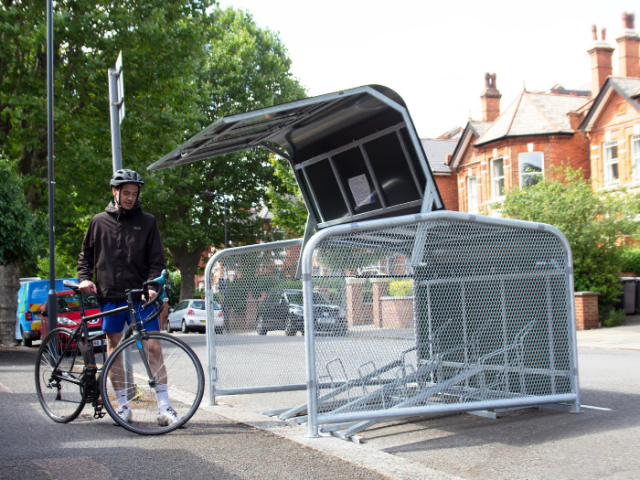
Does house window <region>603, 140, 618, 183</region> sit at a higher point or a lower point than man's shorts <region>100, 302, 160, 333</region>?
higher

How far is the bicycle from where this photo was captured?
526 centimetres

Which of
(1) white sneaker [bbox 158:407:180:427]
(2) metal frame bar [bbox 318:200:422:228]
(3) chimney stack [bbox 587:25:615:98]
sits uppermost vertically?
(3) chimney stack [bbox 587:25:615:98]

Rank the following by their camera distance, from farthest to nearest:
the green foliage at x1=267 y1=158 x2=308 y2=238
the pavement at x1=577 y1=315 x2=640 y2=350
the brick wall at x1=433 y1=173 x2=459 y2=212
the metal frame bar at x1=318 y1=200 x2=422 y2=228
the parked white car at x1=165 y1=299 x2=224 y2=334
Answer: the brick wall at x1=433 y1=173 x2=459 y2=212 < the green foliage at x1=267 y1=158 x2=308 y2=238 < the parked white car at x1=165 y1=299 x2=224 y2=334 < the pavement at x1=577 y1=315 x2=640 y2=350 < the metal frame bar at x1=318 y1=200 x2=422 y2=228

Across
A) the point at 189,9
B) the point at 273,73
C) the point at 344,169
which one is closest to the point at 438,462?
the point at 344,169

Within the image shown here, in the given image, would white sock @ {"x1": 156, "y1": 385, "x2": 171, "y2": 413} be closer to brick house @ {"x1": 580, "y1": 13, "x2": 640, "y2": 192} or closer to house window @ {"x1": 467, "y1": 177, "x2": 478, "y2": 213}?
brick house @ {"x1": 580, "y1": 13, "x2": 640, "y2": 192}

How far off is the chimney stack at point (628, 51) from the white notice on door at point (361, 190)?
3066 centimetres

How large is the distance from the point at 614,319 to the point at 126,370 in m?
18.2

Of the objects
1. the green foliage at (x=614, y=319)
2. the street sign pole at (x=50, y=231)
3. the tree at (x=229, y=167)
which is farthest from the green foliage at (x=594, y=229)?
the tree at (x=229, y=167)

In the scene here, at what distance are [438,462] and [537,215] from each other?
1819 cm

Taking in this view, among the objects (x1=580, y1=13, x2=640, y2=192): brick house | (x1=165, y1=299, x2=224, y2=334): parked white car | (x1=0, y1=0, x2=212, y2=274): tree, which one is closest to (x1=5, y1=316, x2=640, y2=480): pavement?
(x1=0, y1=0, x2=212, y2=274): tree

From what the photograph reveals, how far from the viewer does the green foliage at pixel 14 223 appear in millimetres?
14352

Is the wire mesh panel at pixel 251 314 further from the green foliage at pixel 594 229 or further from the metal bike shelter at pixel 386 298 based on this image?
the green foliage at pixel 594 229

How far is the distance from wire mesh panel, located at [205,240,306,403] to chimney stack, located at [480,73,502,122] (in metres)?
37.1

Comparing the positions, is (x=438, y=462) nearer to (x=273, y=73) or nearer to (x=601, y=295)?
(x=601, y=295)
